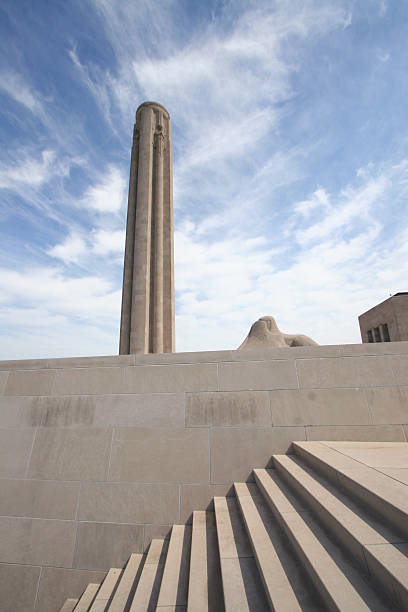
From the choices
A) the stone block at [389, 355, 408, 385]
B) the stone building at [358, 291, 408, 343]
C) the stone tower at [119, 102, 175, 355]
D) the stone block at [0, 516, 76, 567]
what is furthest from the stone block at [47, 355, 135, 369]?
the stone building at [358, 291, 408, 343]

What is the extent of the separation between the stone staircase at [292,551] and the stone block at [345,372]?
116 cm

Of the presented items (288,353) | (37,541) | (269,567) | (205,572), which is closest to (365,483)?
(269,567)

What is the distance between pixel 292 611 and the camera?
2137 mm

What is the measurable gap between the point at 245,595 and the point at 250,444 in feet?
8.43

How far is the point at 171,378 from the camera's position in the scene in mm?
5590

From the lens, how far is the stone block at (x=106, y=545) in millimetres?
4801

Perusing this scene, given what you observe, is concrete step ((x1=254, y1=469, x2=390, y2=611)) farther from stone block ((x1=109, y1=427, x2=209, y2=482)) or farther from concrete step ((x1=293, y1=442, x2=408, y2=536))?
stone block ((x1=109, y1=427, x2=209, y2=482))

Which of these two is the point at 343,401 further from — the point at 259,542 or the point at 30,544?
the point at 30,544

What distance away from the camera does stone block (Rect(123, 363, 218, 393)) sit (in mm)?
5484

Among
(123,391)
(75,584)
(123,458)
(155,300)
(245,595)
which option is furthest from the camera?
(155,300)

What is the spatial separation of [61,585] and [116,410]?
117 inches

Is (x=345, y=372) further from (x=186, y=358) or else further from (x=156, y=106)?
(x=156, y=106)

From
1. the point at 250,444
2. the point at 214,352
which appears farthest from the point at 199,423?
the point at 214,352

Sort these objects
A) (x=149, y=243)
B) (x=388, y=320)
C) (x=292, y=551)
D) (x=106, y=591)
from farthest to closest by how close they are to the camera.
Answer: (x=388, y=320), (x=149, y=243), (x=106, y=591), (x=292, y=551)
